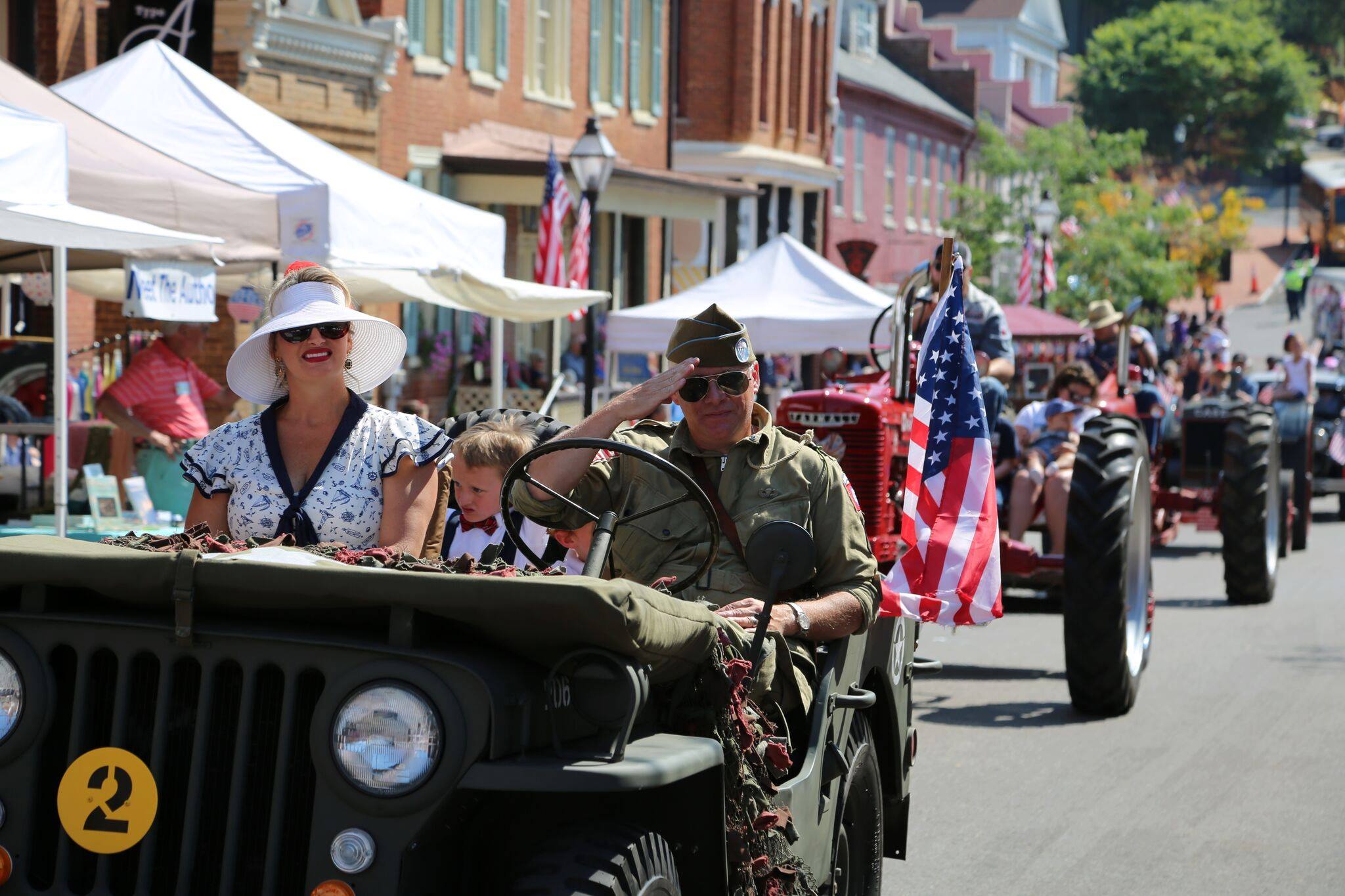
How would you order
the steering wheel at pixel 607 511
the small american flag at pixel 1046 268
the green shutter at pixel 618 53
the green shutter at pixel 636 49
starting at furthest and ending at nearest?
1. the small american flag at pixel 1046 268
2. the green shutter at pixel 636 49
3. the green shutter at pixel 618 53
4. the steering wheel at pixel 607 511

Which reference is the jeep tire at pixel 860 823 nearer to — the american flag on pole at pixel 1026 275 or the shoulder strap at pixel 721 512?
the shoulder strap at pixel 721 512

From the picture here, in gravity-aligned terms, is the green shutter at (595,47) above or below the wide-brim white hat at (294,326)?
above

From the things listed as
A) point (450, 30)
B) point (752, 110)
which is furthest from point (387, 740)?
point (752, 110)

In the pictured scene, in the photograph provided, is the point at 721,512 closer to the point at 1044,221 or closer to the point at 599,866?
the point at 599,866

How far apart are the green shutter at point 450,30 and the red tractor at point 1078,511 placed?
1593cm

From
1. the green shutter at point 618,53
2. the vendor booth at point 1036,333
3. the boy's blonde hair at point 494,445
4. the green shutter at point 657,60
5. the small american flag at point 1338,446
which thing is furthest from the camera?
the green shutter at point 657,60

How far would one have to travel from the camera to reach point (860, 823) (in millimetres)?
5211

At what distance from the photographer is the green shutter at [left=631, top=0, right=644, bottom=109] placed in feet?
105

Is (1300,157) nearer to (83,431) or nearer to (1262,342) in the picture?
(1262,342)

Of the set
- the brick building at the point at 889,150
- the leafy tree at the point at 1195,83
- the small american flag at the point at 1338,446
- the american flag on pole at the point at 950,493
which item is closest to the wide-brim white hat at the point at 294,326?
the american flag on pole at the point at 950,493

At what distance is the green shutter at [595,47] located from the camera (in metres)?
30.2

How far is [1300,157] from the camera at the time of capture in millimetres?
87250

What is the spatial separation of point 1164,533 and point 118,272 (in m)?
8.91

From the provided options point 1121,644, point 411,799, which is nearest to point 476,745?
point 411,799
